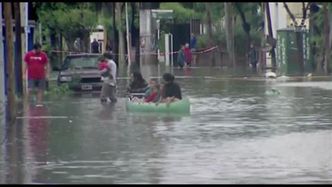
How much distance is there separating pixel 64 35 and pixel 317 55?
1647cm

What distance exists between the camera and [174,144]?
16.9 meters

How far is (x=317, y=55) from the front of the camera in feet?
164

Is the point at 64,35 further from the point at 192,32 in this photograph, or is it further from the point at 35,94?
the point at 35,94

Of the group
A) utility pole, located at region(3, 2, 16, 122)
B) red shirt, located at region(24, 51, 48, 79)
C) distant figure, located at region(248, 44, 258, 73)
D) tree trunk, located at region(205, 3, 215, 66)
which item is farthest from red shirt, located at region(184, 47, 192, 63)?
utility pole, located at region(3, 2, 16, 122)

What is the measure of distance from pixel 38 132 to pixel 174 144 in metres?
3.45

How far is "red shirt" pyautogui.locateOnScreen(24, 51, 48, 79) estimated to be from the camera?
89.6ft

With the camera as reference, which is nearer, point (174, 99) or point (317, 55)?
point (174, 99)

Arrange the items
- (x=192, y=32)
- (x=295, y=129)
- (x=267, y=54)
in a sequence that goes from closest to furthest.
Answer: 1. (x=295, y=129)
2. (x=267, y=54)
3. (x=192, y=32)

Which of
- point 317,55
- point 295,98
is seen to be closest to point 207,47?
point 317,55

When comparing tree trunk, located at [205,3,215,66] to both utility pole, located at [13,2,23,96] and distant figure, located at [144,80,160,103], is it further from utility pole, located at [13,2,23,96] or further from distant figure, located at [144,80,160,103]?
distant figure, located at [144,80,160,103]

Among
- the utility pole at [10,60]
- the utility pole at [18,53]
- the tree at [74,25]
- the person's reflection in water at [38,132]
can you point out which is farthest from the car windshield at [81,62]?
the tree at [74,25]

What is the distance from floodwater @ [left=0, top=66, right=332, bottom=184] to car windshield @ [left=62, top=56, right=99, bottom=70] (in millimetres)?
5904

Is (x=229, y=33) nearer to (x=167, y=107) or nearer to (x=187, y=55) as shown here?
(x=187, y=55)

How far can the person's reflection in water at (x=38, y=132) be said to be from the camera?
15800mm
